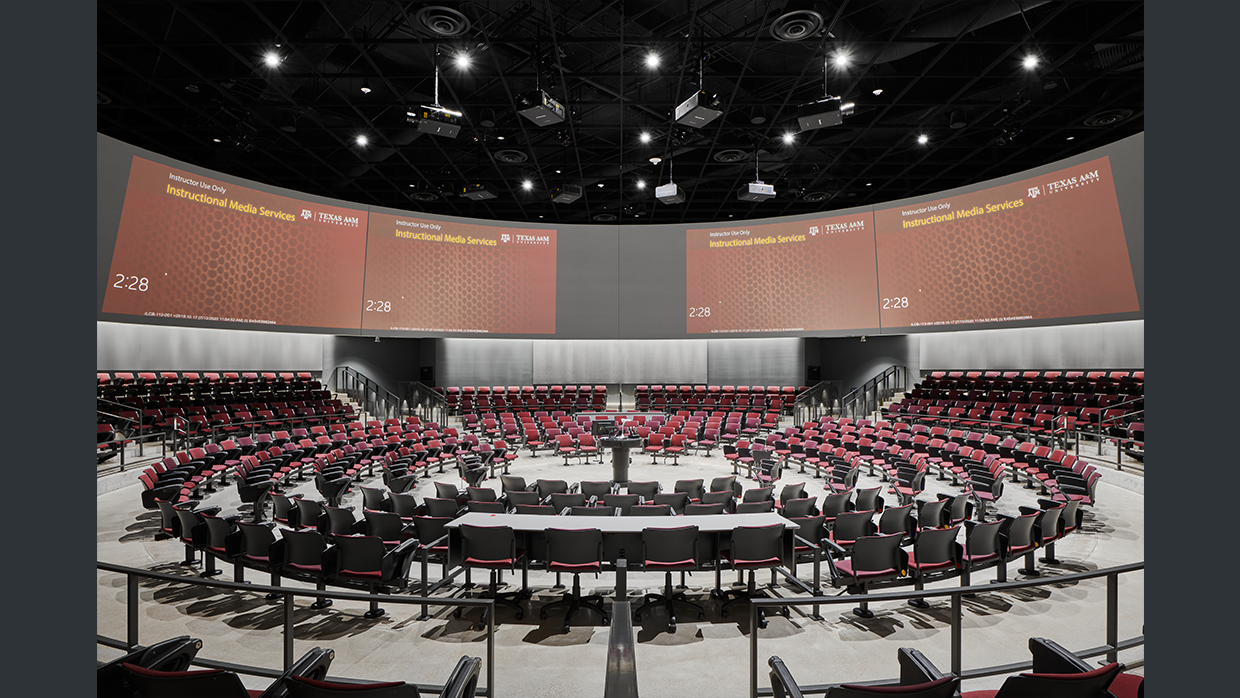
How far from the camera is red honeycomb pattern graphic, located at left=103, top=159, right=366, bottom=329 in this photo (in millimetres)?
14141

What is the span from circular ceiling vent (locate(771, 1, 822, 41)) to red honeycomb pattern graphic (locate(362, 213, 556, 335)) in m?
12.9

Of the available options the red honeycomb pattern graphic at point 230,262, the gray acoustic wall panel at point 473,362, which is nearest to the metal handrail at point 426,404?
the gray acoustic wall panel at point 473,362

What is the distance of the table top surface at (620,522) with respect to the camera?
5.61 meters

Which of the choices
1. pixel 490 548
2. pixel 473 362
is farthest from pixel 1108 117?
pixel 473 362

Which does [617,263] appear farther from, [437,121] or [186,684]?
[186,684]

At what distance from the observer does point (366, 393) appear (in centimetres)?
2012

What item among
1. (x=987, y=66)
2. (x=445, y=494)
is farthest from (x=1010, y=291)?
(x=445, y=494)

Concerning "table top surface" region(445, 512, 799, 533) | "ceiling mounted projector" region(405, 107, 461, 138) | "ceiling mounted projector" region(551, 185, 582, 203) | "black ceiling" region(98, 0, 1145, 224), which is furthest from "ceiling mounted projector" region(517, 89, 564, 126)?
"table top surface" region(445, 512, 799, 533)

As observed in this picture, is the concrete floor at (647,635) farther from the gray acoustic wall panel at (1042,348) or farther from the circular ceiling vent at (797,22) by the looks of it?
the gray acoustic wall panel at (1042,348)

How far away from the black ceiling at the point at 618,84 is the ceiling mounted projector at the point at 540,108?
68cm

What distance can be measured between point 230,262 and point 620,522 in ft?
52.0

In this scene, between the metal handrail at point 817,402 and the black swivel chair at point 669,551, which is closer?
the black swivel chair at point 669,551

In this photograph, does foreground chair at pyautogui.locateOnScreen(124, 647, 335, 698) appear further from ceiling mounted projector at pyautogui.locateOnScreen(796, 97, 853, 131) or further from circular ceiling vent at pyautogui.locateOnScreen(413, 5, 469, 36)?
ceiling mounted projector at pyautogui.locateOnScreen(796, 97, 853, 131)

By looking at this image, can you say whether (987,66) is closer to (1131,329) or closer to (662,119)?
(662,119)
